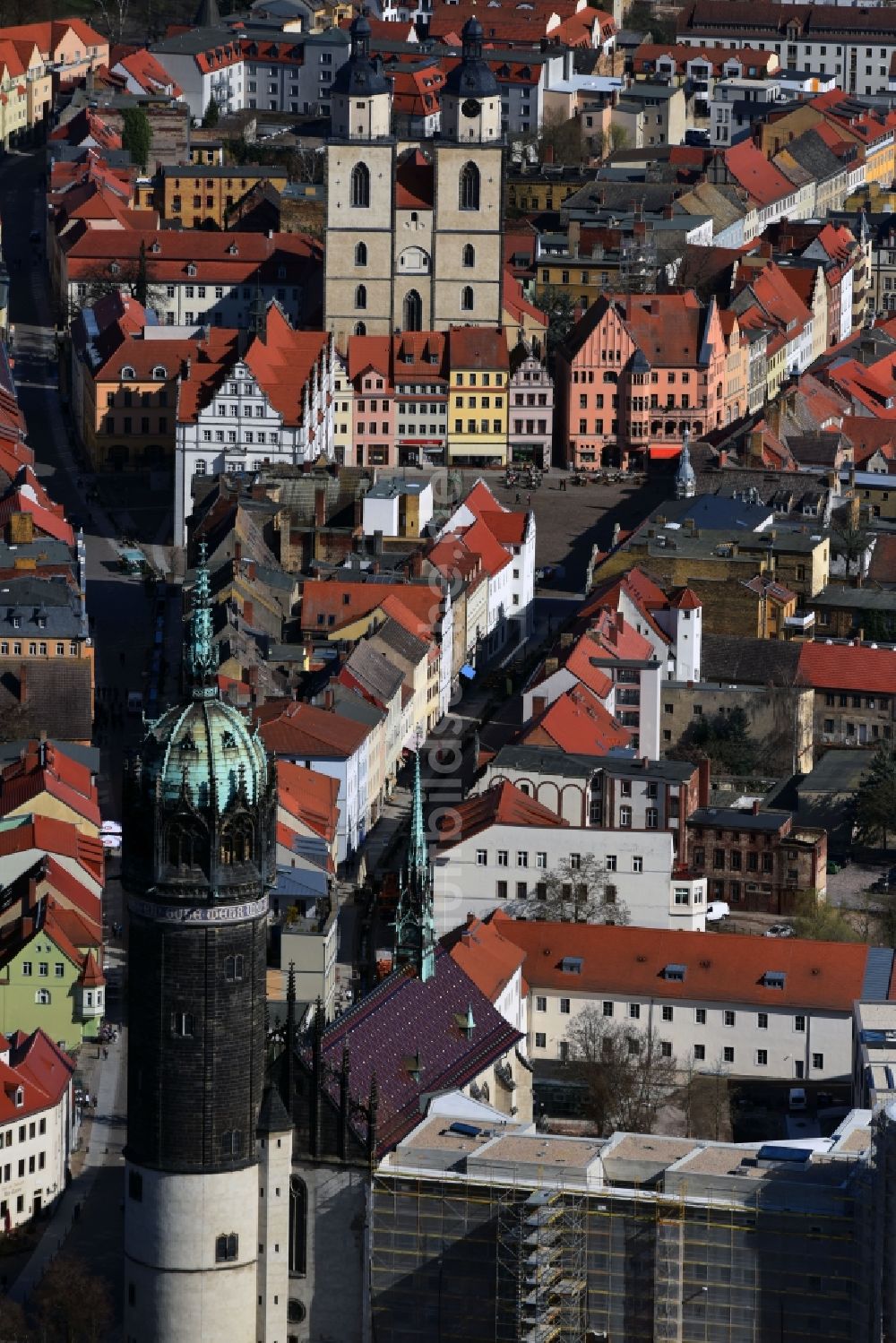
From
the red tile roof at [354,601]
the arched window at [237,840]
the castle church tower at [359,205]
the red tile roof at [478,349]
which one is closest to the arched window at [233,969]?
the arched window at [237,840]

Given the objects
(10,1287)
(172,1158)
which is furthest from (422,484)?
(172,1158)

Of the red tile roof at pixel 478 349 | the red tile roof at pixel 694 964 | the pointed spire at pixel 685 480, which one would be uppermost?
the red tile roof at pixel 478 349

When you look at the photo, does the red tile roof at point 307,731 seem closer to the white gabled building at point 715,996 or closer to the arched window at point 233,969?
the white gabled building at point 715,996

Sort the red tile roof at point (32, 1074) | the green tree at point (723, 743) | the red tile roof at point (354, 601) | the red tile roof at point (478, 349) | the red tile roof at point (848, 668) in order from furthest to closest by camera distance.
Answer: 1. the red tile roof at point (478, 349)
2. the red tile roof at point (848, 668)
3. the red tile roof at point (354, 601)
4. the green tree at point (723, 743)
5. the red tile roof at point (32, 1074)

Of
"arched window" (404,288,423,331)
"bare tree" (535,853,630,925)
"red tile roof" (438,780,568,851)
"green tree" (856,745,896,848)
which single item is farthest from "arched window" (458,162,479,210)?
"bare tree" (535,853,630,925)

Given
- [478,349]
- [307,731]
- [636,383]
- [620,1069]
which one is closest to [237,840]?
[620,1069]

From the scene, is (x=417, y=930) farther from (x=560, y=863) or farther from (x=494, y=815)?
(x=494, y=815)

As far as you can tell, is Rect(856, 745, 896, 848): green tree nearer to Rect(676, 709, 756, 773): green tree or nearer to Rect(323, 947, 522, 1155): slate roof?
Rect(676, 709, 756, 773): green tree

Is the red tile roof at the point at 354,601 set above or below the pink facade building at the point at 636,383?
below
